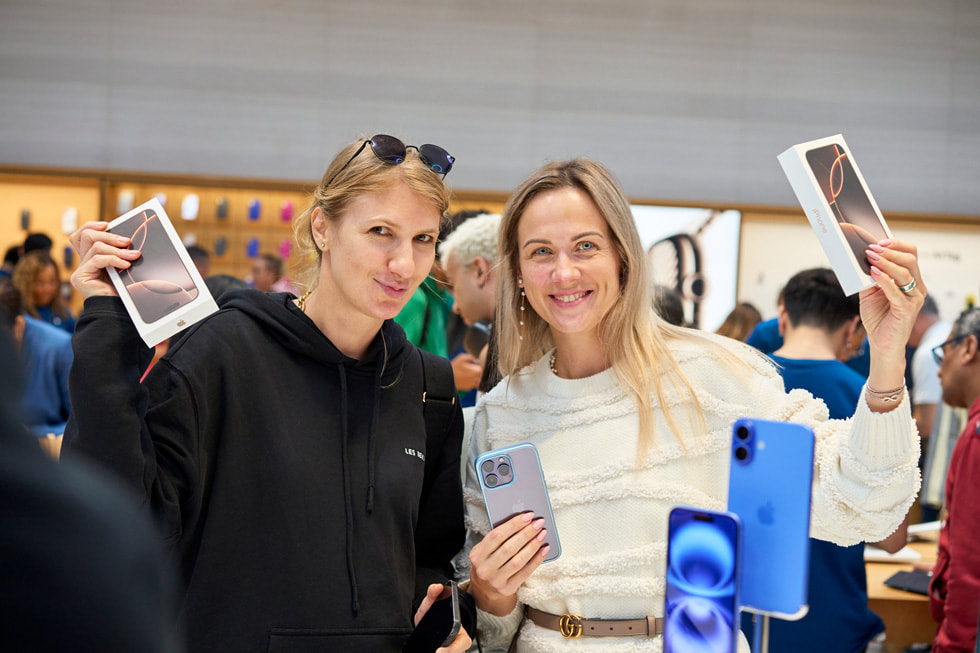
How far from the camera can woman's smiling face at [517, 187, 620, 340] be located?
183 cm

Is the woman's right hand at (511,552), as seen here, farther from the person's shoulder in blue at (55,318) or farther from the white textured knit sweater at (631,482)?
the person's shoulder in blue at (55,318)

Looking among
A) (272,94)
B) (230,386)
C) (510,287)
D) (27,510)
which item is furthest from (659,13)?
(27,510)

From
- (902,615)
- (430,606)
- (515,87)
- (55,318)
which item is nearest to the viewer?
(430,606)

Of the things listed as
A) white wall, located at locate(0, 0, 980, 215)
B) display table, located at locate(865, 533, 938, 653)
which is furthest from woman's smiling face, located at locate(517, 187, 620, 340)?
white wall, located at locate(0, 0, 980, 215)

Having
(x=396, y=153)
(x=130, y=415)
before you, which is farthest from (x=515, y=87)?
(x=130, y=415)

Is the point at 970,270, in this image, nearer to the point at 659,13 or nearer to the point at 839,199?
the point at 659,13

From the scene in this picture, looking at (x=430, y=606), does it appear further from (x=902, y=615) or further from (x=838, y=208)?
(x=902, y=615)

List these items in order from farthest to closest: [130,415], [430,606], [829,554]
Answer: [829,554] → [430,606] → [130,415]

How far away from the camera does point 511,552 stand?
4.96 feet

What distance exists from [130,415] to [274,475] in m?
0.31

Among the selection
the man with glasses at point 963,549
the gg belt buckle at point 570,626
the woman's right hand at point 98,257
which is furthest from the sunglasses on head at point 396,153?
the man with glasses at point 963,549

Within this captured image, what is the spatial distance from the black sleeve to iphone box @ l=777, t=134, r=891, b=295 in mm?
833

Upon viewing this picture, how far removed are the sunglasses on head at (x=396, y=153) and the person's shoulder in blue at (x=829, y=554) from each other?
4.97 feet

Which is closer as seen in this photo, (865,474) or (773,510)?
(773,510)
